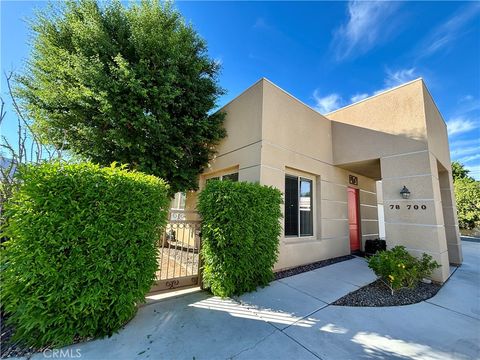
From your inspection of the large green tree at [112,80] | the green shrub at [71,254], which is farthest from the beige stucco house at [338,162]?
the green shrub at [71,254]

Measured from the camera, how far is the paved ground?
7.99ft

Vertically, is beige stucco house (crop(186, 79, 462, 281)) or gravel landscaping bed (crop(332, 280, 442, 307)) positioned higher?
beige stucco house (crop(186, 79, 462, 281))

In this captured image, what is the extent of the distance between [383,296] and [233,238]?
339 centimetres

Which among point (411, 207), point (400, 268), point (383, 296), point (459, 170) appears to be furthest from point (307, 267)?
point (459, 170)

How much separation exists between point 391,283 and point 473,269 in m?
4.70

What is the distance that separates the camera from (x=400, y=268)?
13.8 feet

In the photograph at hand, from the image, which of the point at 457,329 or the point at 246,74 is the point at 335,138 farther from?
the point at 457,329

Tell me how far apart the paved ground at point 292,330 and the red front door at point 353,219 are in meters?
3.95

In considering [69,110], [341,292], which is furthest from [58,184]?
[341,292]

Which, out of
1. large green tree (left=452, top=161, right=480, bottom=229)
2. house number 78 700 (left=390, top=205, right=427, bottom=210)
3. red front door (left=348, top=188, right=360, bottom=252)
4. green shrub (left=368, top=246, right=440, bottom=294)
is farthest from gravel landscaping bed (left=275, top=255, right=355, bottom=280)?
large green tree (left=452, top=161, right=480, bottom=229)

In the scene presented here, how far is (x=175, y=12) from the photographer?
6.28 metres

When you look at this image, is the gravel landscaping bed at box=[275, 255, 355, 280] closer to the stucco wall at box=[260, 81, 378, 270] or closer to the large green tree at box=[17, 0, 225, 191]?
the stucco wall at box=[260, 81, 378, 270]

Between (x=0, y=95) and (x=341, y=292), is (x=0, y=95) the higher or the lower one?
the higher one

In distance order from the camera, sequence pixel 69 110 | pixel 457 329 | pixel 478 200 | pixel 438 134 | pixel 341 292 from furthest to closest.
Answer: pixel 478 200 → pixel 438 134 → pixel 69 110 → pixel 341 292 → pixel 457 329
